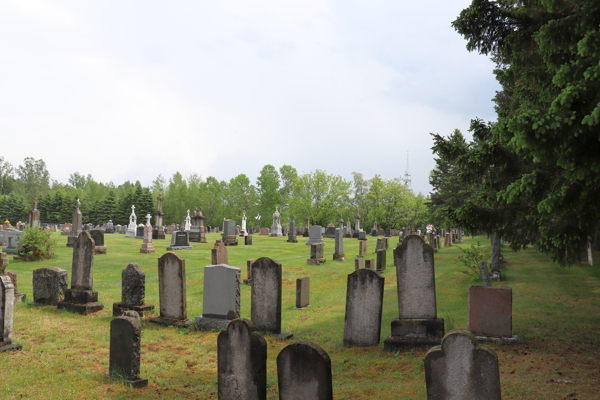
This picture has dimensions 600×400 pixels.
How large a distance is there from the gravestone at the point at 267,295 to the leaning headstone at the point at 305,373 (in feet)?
15.9

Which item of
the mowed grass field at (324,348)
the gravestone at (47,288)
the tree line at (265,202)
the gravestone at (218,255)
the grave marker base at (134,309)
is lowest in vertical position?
the mowed grass field at (324,348)

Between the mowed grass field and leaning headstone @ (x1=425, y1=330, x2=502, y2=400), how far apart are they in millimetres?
1780

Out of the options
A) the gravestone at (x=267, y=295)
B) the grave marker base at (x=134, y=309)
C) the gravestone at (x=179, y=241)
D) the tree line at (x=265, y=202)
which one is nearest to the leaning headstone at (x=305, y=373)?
the gravestone at (x=267, y=295)

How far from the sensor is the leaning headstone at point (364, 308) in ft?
27.7

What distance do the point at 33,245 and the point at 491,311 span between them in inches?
788

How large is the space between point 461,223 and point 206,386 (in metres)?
6.33

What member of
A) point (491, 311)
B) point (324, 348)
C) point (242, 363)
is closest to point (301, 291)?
point (324, 348)

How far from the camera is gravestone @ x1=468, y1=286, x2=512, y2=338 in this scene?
8273 millimetres

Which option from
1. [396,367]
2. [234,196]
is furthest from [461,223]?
[234,196]

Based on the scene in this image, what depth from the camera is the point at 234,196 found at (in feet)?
257

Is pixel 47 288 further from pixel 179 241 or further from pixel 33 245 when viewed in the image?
pixel 179 241

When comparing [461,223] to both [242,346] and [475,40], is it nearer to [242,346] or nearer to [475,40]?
[475,40]

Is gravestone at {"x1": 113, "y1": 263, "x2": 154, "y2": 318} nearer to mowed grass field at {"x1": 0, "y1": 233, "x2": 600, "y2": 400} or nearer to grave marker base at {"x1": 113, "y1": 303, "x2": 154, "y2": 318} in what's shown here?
grave marker base at {"x1": 113, "y1": 303, "x2": 154, "y2": 318}

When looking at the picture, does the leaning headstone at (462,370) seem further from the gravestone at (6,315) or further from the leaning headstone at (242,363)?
the gravestone at (6,315)
